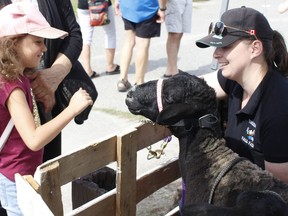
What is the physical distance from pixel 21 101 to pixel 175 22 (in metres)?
4.70

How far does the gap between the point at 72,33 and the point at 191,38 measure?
6705 mm

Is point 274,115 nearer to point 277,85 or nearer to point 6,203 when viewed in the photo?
point 277,85

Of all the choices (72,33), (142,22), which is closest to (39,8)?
(72,33)

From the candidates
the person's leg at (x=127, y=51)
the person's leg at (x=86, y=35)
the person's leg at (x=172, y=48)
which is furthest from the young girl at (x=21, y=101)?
the person's leg at (x=172, y=48)

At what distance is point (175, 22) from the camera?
710 cm

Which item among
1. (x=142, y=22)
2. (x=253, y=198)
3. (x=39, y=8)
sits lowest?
(x=142, y=22)

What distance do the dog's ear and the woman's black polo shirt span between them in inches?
14.9

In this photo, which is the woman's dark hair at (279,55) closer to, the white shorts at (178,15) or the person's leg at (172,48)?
the white shorts at (178,15)

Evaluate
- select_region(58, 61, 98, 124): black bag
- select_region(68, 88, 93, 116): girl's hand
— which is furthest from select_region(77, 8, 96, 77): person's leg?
select_region(68, 88, 93, 116): girl's hand

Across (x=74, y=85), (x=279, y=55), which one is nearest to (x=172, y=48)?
(x=74, y=85)

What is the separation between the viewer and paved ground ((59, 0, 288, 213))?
5.66m

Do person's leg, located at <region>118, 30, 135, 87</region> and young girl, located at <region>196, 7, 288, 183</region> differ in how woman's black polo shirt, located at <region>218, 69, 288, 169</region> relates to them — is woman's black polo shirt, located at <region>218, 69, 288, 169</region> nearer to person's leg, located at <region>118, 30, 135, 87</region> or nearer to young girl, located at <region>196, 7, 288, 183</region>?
young girl, located at <region>196, 7, 288, 183</region>

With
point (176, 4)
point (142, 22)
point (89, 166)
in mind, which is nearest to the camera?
point (89, 166)

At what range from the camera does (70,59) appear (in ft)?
10.6
